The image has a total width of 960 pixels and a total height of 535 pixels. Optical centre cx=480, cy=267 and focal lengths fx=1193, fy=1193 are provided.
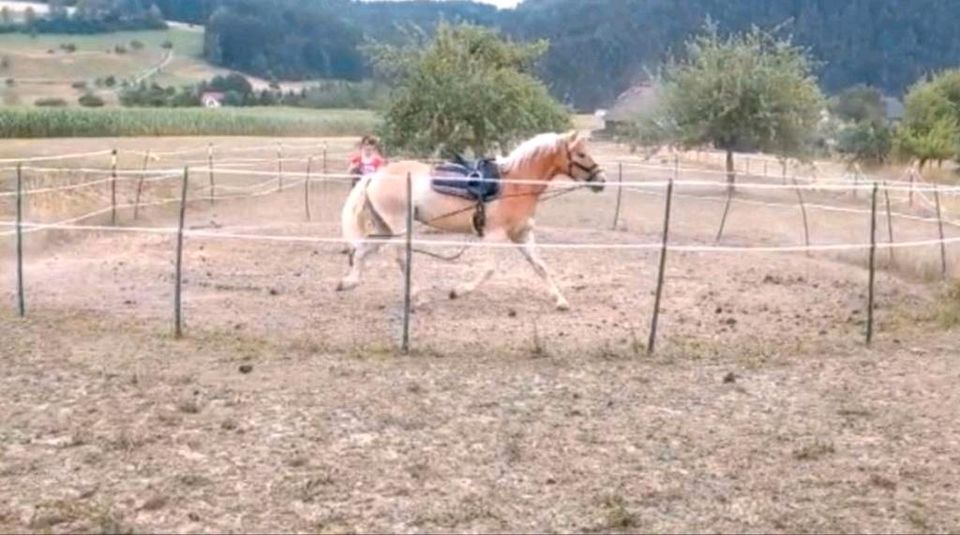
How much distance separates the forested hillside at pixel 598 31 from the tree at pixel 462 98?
65.3m

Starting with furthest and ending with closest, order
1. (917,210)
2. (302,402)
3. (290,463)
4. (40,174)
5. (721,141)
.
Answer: (721,141) → (917,210) → (40,174) → (302,402) → (290,463)

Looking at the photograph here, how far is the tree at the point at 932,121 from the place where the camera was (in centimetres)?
3881

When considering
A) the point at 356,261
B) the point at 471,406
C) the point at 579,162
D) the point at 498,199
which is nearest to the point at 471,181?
the point at 498,199

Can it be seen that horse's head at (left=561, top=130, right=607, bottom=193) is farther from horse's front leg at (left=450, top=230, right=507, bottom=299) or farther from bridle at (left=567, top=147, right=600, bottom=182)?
horse's front leg at (left=450, top=230, right=507, bottom=299)

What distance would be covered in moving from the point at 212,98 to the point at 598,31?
1486 inches

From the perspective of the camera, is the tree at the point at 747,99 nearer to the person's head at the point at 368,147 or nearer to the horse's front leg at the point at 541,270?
the person's head at the point at 368,147

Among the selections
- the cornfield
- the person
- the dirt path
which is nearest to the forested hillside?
the cornfield

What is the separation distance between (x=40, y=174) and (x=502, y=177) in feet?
44.6

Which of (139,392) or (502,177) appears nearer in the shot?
(139,392)

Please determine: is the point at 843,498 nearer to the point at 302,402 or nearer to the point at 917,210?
the point at 302,402

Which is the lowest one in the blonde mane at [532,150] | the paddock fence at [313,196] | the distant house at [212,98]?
the distant house at [212,98]

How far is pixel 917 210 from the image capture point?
79.0 ft

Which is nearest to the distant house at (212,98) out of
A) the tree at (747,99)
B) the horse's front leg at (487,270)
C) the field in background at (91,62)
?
the field in background at (91,62)

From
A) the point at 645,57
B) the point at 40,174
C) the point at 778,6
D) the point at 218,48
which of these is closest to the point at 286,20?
the point at 218,48
